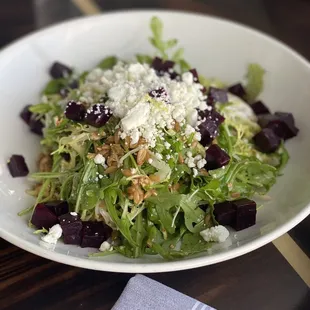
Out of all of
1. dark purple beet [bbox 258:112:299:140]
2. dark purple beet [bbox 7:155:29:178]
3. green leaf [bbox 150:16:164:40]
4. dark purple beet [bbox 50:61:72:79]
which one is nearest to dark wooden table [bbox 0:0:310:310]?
dark purple beet [bbox 7:155:29:178]

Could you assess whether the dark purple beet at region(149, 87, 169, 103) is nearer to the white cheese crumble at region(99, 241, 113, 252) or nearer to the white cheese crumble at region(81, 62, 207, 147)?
the white cheese crumble at region(81, 62, 207, 147)

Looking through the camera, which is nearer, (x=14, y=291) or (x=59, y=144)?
(x=14, y=291)

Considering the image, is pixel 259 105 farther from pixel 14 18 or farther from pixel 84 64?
pixel 14 18

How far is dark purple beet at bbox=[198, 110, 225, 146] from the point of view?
1441mm

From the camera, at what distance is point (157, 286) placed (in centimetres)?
126

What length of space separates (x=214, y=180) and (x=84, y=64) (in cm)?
77

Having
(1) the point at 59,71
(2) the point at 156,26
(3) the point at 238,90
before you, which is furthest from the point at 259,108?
(1) the point at 59,71

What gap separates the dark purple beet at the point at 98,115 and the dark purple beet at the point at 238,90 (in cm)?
52

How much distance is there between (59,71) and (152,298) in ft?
2.97

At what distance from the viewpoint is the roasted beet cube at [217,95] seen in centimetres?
162

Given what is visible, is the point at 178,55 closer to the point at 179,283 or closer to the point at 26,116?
the point at 26,116

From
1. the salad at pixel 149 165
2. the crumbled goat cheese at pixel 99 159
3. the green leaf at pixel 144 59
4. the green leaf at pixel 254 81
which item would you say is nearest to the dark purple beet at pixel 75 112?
the salad at pixel 149 165

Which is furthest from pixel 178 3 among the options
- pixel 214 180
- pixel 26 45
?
pixel 214 180

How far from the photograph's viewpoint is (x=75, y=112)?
58.9 inches
